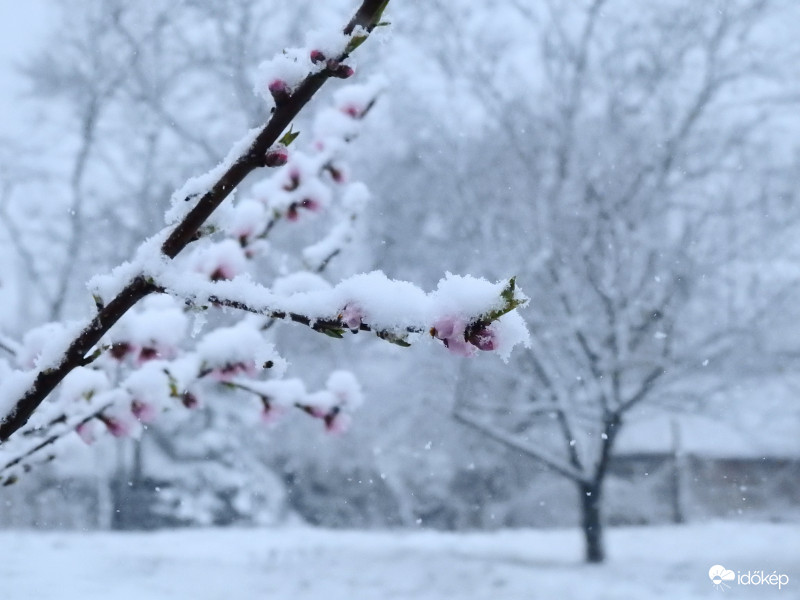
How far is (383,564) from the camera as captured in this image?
5312 mm

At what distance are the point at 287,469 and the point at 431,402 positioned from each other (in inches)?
133

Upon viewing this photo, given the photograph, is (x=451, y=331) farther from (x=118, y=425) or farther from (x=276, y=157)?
(x=118, y=425)

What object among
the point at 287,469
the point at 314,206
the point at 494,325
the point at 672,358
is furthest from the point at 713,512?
the point at 494,325

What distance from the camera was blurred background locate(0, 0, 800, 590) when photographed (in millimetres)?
6098

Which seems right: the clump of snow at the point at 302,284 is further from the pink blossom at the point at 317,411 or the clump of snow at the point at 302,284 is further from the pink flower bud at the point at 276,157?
the pink flower bud at the point at 276,157

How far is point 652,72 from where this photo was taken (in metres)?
6.79

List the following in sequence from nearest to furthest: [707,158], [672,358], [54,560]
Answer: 1. [54,560]
2. [672,358]
3. [707,158]

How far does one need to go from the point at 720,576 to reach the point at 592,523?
3.90 feet

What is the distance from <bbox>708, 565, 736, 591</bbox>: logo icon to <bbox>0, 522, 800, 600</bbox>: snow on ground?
0.06 meters

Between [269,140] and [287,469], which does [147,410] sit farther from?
[287,469]

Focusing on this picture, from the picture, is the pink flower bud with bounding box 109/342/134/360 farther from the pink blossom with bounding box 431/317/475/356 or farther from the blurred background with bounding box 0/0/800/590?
the blurred background with bounding box 0/0/800/590

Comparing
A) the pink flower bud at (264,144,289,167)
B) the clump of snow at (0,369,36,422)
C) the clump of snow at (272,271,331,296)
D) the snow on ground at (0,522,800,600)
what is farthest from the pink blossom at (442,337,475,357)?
the snow on ground at (0,522,800,600)

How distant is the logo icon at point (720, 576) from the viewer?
4.52m

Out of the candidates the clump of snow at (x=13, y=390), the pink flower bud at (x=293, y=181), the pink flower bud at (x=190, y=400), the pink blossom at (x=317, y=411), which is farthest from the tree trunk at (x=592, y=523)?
the clump of snow at (x=13, y=390)
